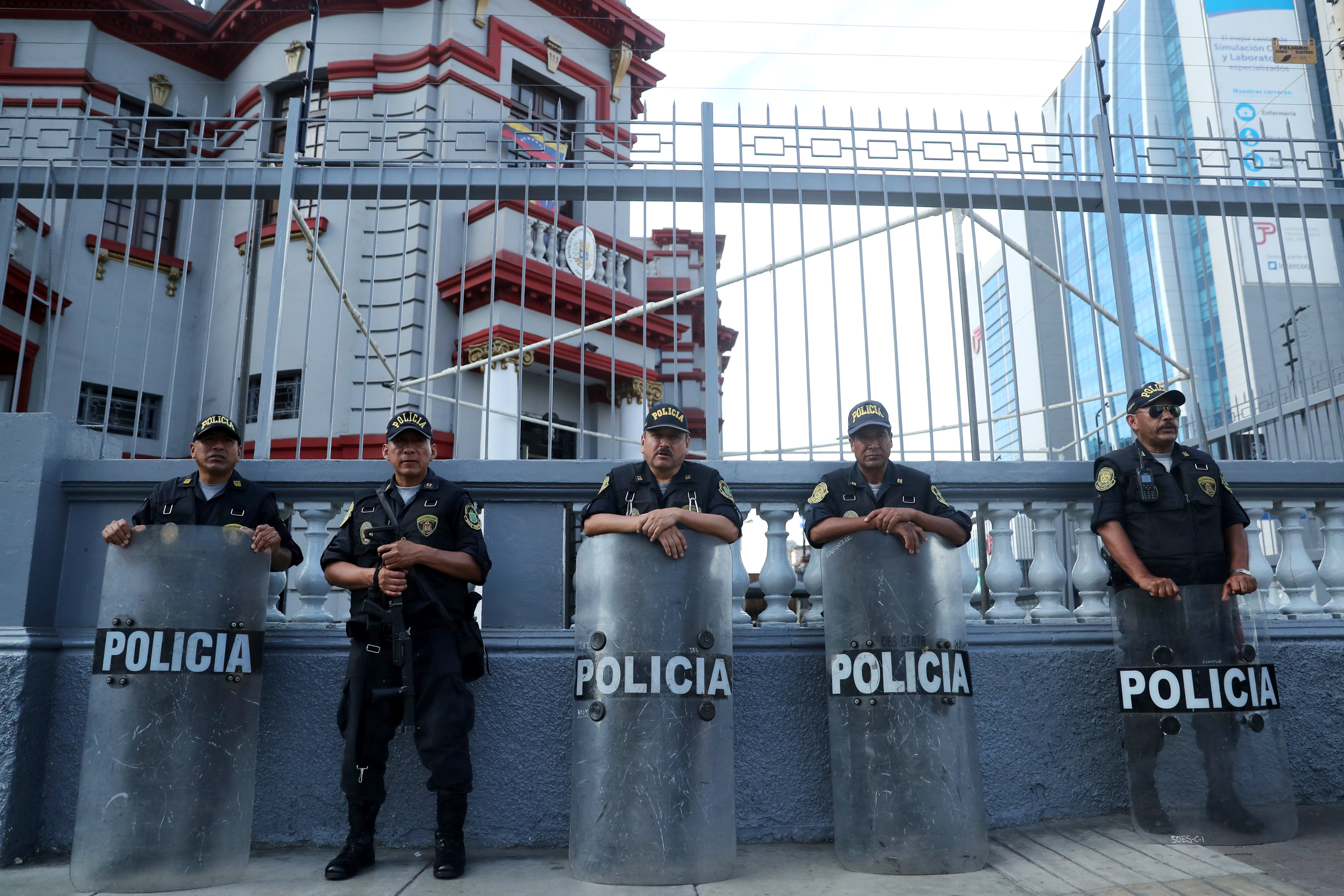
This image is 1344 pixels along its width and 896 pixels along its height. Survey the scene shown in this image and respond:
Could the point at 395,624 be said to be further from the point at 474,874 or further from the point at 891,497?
the point at 891,497

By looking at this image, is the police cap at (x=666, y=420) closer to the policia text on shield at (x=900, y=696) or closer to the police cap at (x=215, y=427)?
the policia text on shield at (x=900, y=696)

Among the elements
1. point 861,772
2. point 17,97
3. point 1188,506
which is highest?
point 17,97

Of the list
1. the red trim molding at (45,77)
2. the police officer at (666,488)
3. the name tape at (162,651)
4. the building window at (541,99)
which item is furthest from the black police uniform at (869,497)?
the red trim molding at (45,77)

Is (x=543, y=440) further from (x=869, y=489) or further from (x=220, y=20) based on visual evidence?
(x=220, y=20)

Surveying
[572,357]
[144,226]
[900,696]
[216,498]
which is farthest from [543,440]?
[900,696]

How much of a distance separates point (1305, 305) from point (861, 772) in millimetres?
5218

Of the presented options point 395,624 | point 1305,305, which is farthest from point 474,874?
point 1305,305

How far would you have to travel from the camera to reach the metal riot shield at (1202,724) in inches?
153

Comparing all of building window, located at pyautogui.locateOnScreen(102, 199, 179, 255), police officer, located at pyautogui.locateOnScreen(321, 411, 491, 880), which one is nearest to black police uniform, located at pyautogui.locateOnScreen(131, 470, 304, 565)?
police officer, located at pyautogui.locateOnScreen(321, 411, 491, 880)

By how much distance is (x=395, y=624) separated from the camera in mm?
3883

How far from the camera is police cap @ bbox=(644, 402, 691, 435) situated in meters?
4.27

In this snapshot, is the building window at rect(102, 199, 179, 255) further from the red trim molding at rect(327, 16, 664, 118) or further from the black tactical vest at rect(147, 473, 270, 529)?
the black tactical vest at rect(147, 473, 270, 529)

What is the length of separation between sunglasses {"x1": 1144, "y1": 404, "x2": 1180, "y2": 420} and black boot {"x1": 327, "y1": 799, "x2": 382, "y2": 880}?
3941 millimetres

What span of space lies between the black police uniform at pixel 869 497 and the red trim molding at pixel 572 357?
7049mm
